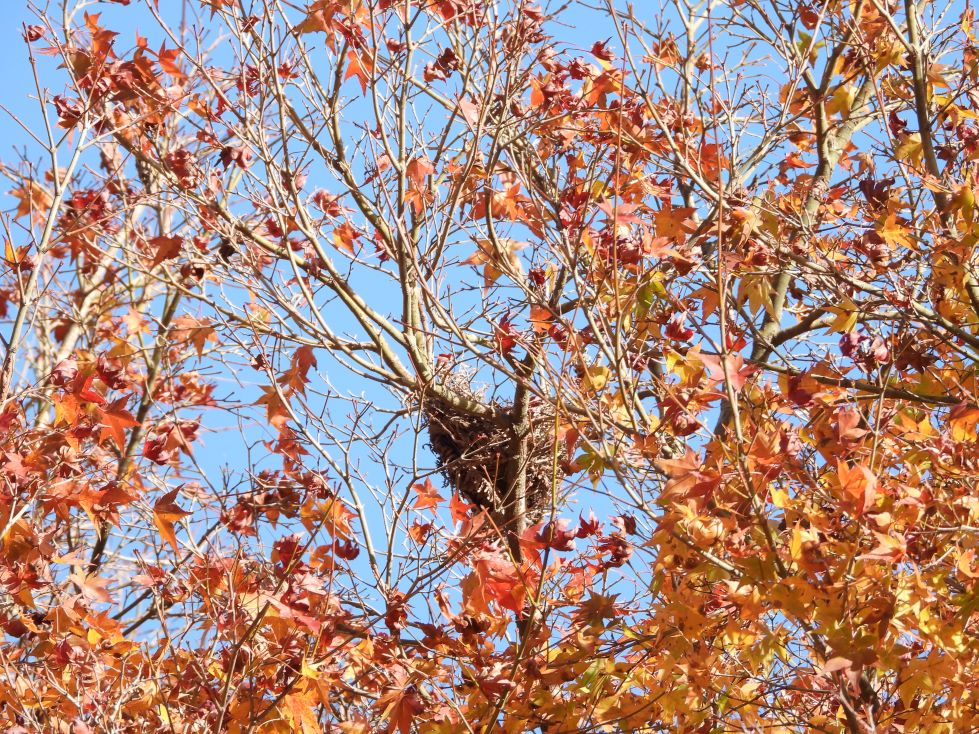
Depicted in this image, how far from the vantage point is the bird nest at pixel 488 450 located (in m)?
4.66

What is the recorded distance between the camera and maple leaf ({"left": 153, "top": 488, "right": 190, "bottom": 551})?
3.14 metres

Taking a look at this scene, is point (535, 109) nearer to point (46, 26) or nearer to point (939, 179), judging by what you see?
point (939, 179)

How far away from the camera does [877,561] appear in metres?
2.74

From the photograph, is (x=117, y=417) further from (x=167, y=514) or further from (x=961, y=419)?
(x=961, y=419)

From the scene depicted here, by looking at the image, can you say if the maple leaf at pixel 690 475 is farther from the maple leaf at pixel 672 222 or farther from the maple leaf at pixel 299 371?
the maple leaf at pixel 299 371

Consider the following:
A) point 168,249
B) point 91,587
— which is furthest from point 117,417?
point 168,249

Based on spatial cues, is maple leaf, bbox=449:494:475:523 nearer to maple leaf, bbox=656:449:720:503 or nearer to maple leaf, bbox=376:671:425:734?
maple leaf, bbox=376:671:425:734

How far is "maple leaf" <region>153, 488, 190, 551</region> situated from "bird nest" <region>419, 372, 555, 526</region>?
1.48 m

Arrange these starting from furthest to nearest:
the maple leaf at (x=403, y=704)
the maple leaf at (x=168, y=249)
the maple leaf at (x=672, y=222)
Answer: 1. the maple leaf at (x=168, y=249)
2. the maple leaf at (x=672, y=222)
3. the maple leaf at (x=403, y=704)

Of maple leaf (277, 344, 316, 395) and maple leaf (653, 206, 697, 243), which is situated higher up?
maple leaf (653, 206, 697, 243)

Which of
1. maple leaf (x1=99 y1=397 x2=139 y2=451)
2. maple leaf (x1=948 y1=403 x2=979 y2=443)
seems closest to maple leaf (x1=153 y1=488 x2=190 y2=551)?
maple leaf (x1=99 y1=397 x2=139 y2=451)

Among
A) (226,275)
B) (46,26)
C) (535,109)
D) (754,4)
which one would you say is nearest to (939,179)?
(754,4)

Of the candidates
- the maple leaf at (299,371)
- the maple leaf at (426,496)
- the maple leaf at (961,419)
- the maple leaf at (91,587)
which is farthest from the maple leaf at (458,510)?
the maple leaf at (961,419)

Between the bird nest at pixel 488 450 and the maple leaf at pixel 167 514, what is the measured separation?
1.48m
